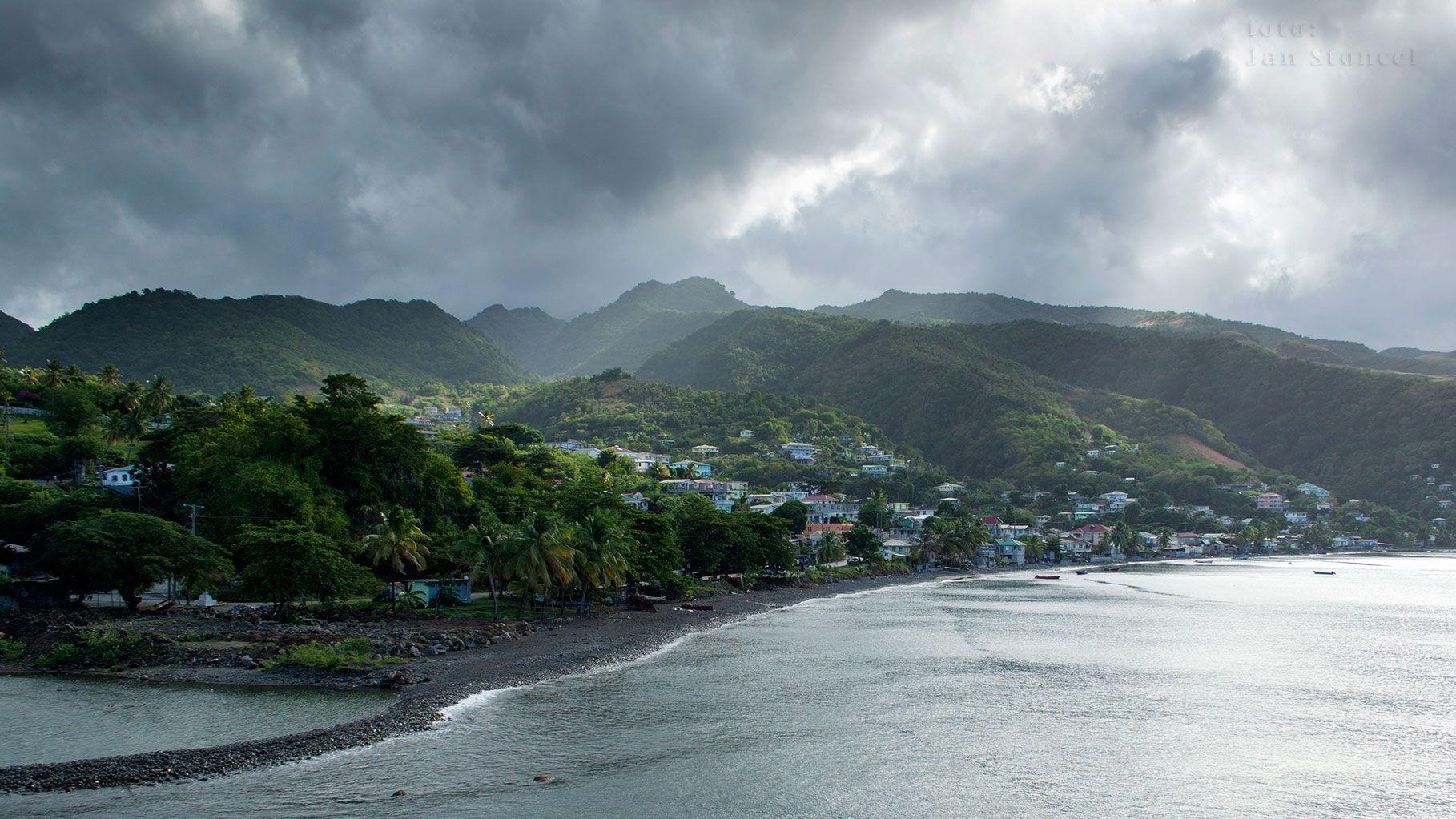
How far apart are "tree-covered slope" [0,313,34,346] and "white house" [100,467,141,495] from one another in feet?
509

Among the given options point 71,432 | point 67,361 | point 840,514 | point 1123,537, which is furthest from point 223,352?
point 1123,537

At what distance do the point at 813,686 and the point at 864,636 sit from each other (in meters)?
15.3

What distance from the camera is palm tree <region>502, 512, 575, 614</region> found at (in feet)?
145

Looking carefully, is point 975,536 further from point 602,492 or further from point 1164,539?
point 602,492

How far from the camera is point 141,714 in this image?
2658 cm

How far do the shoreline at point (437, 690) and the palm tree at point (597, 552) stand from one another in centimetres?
247

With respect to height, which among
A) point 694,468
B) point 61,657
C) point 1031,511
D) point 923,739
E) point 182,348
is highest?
point 182,348

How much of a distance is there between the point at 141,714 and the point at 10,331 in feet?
709

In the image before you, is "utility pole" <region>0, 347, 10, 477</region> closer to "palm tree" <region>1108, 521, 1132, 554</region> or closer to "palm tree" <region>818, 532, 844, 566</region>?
"palm tree" <region>818, 532, 844, 566</region>

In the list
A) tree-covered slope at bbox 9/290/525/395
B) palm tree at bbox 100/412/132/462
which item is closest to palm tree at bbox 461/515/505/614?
palm tree at bbox 100/412/132/462

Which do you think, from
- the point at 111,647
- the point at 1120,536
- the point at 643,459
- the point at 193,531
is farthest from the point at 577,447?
the point at 111,647

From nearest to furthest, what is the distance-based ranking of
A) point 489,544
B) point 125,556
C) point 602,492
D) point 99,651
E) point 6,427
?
point 99,651 < point 125,556 < point 489,544 < point 602,492 < point 6,427

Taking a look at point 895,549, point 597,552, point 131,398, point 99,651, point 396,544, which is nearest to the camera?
point 99,651

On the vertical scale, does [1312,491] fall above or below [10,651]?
above
